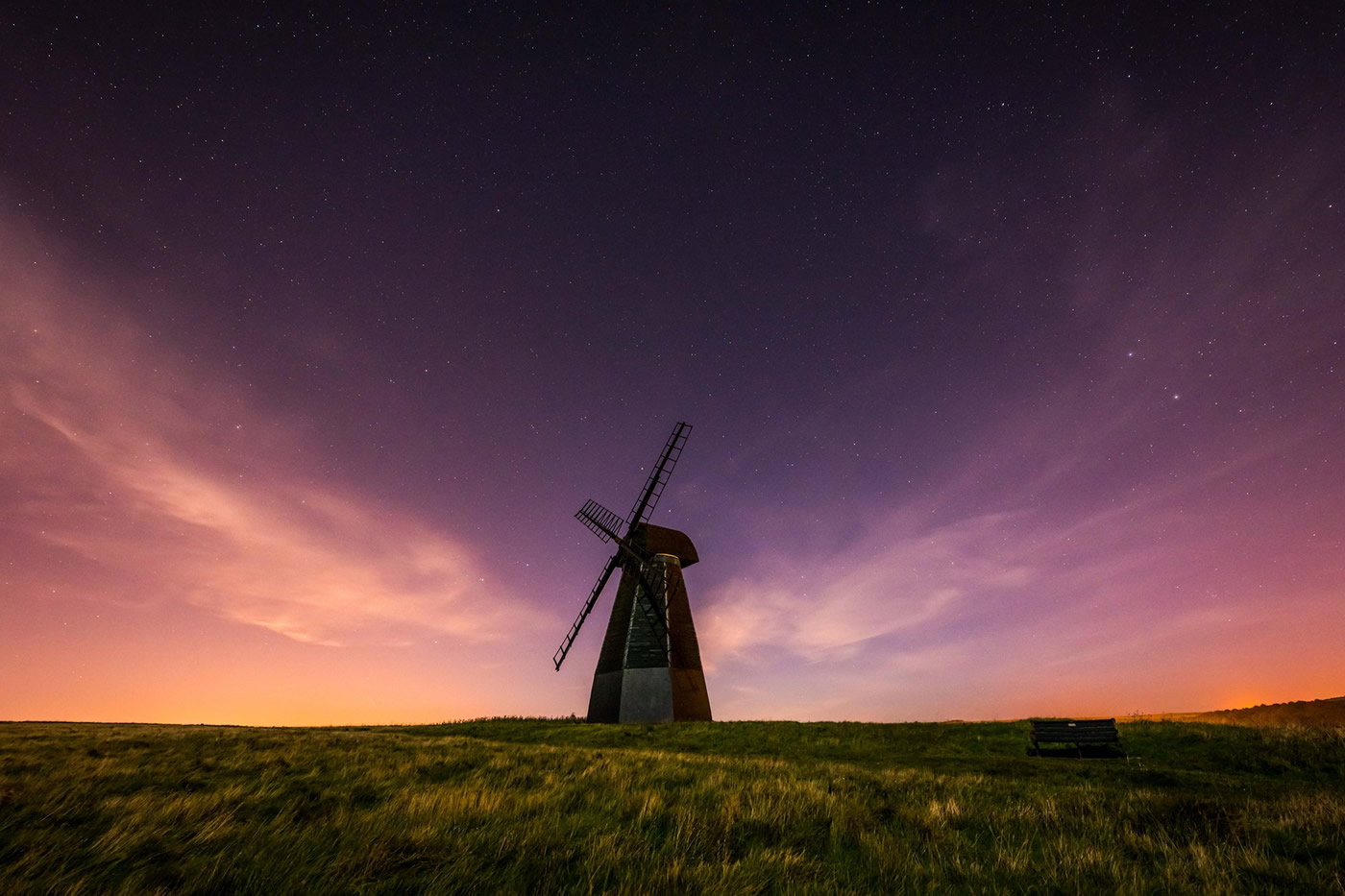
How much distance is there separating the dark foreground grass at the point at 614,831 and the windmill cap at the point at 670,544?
22125 millimetres

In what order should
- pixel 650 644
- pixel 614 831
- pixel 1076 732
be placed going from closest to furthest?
pixel 614 831 < pixel 1076 732 < pixel 650 644

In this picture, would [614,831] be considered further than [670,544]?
No

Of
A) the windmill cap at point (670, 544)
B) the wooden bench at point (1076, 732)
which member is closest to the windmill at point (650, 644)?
the windmill cap at point (670, 544)

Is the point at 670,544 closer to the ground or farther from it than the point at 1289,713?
farther from it

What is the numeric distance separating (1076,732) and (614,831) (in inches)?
648

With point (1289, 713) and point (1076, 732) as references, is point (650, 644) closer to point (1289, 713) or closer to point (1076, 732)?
point (1076, 732)

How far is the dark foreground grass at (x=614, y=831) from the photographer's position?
3525 millimetres

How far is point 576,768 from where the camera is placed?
9.32 m

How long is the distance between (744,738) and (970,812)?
47.5 feet

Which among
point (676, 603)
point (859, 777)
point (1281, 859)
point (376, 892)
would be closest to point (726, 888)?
point (376, 892)

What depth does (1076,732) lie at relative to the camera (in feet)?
50.0

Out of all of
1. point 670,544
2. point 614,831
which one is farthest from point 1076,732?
point 670,544

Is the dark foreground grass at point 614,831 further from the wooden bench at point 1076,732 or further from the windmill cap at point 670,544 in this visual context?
the windmill cap at point 670,544

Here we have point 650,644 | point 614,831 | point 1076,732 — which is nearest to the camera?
point 614,831
